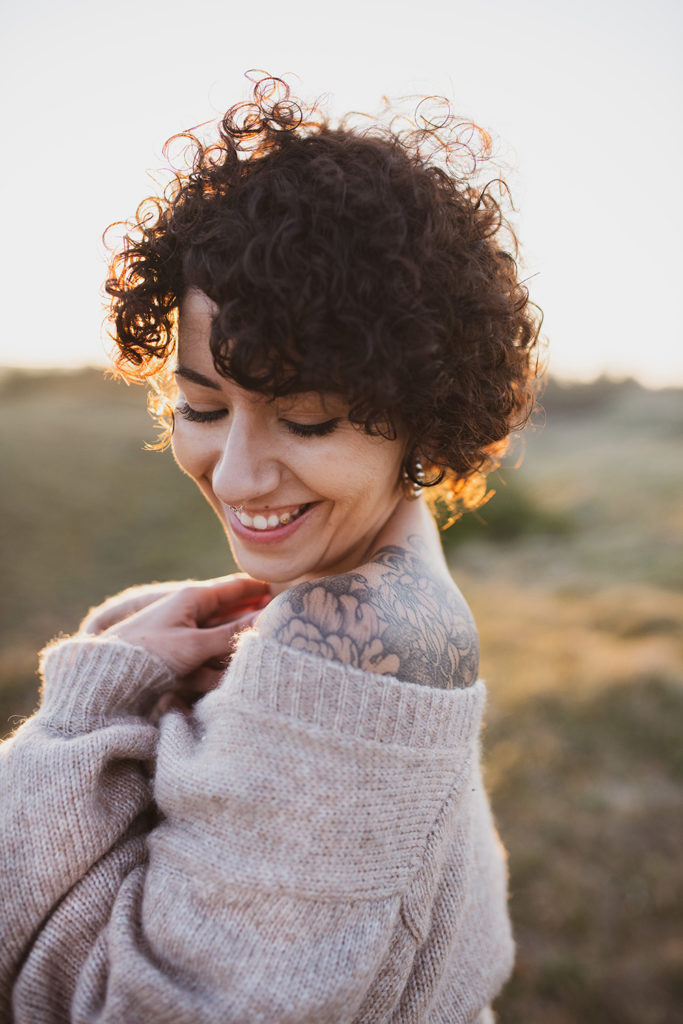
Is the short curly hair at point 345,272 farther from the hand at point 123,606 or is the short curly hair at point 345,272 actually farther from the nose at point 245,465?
the hand at point 123,606

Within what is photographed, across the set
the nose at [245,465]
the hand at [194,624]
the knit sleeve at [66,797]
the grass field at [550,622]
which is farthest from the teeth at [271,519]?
the grass field at [550,622]

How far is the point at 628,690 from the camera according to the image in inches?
218

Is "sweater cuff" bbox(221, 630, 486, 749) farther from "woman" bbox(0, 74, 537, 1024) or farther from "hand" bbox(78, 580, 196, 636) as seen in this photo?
"hand" bbox(78, 580, 196, 636)

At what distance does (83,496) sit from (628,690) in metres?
9.00

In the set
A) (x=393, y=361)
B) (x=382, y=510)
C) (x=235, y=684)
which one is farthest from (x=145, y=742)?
(x=393, y=361)

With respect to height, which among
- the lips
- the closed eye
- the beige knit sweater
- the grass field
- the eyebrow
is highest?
the eyebrow

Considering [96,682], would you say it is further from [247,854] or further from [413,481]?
[413,481]

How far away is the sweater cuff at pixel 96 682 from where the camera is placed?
1.61m

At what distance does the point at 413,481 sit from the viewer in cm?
190

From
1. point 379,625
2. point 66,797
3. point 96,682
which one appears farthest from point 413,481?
point 66,797

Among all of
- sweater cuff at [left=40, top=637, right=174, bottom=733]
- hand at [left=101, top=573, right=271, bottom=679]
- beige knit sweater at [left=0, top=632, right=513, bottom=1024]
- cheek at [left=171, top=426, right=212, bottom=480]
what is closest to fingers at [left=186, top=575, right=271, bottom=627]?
hand at [left=101, top=573, right=271, bottom=679]

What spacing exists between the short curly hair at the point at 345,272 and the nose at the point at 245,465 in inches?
5.4

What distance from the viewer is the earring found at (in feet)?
6.16

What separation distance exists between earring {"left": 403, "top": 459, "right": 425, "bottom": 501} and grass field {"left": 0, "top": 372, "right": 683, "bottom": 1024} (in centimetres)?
207
